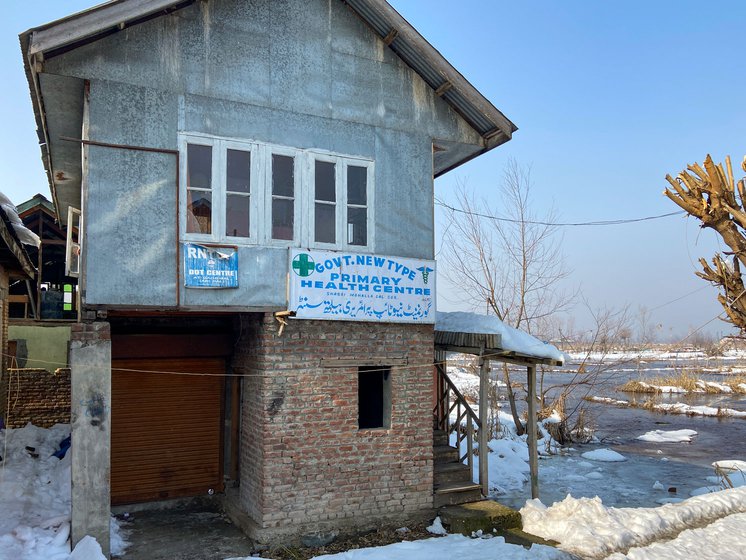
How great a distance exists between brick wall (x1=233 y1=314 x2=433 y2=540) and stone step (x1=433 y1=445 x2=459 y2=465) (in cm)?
122

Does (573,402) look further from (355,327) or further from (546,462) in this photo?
(355,327)

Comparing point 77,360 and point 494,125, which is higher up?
point 494,125

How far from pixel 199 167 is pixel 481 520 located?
6694 millimetres

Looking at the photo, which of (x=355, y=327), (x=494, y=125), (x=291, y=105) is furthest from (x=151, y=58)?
(x=494, y=125)

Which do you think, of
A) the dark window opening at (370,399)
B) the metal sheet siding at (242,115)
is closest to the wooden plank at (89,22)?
Result: the metal sheet siding at (242,115)

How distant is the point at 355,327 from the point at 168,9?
511 centimetres

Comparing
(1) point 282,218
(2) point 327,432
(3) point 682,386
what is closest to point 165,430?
(2) point 327,432

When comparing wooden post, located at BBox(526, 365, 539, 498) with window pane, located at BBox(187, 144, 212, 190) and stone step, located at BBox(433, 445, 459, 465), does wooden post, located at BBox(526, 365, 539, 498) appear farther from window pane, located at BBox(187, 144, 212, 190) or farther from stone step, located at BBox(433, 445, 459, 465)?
window pane, located at BBox(187, 144, 212, 190)

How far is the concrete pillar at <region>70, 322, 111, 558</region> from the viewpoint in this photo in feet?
23.1

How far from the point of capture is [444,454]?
10445mm

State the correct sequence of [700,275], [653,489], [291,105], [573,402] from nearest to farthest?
1. [291,105]
2. [700,275]
3. [653,489]
4. [573,402]

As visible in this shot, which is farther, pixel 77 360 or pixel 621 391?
pixel 621 391

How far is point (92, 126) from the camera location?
23.8ft

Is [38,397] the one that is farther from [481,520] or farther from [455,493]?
[481,520]
